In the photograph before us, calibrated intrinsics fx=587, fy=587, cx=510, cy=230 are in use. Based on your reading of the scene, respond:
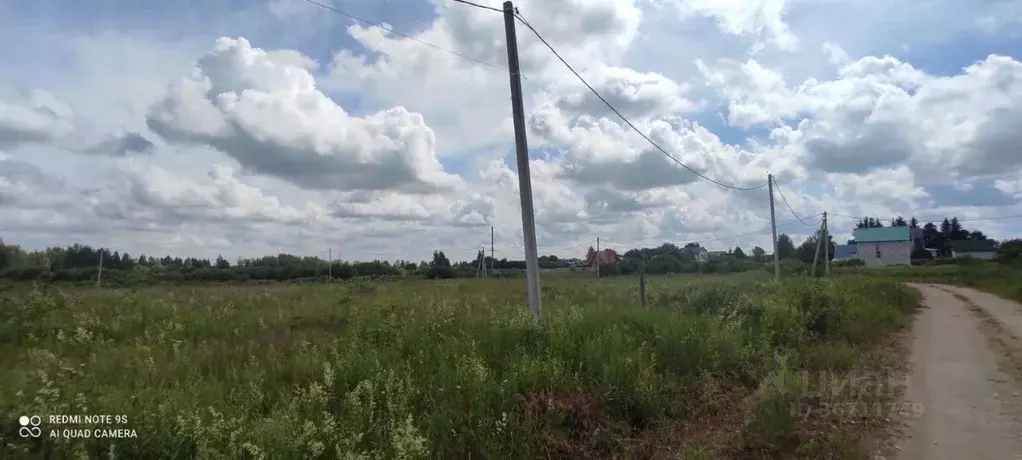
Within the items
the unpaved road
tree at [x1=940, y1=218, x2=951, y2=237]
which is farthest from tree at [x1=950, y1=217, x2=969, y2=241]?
the unpaved road

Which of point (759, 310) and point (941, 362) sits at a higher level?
point (759, 310)

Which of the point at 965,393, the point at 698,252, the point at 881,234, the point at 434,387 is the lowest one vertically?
the point at 965,393

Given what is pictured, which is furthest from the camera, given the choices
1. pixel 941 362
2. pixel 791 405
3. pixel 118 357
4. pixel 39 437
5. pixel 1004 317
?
pixel 1004 317

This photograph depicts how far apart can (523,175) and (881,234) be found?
8356 centimetres

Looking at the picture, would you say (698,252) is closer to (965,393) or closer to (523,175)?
(965,393)

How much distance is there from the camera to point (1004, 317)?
56.1 feet

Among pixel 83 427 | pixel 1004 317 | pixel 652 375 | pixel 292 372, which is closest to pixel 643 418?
pixel 652 375

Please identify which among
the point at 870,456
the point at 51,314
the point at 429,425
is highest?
the point at 51,314

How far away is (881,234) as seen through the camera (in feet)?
252

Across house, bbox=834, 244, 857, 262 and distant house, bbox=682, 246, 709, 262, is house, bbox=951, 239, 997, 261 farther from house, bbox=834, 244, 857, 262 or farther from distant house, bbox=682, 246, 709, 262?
distant house, bbox=682, 246, 709, 262

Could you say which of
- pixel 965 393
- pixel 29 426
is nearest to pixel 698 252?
pixel 965 393

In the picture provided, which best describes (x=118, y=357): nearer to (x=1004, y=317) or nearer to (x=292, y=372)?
(x=292, y=372)

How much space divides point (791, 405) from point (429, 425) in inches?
159

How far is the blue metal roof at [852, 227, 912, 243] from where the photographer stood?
245 ft
